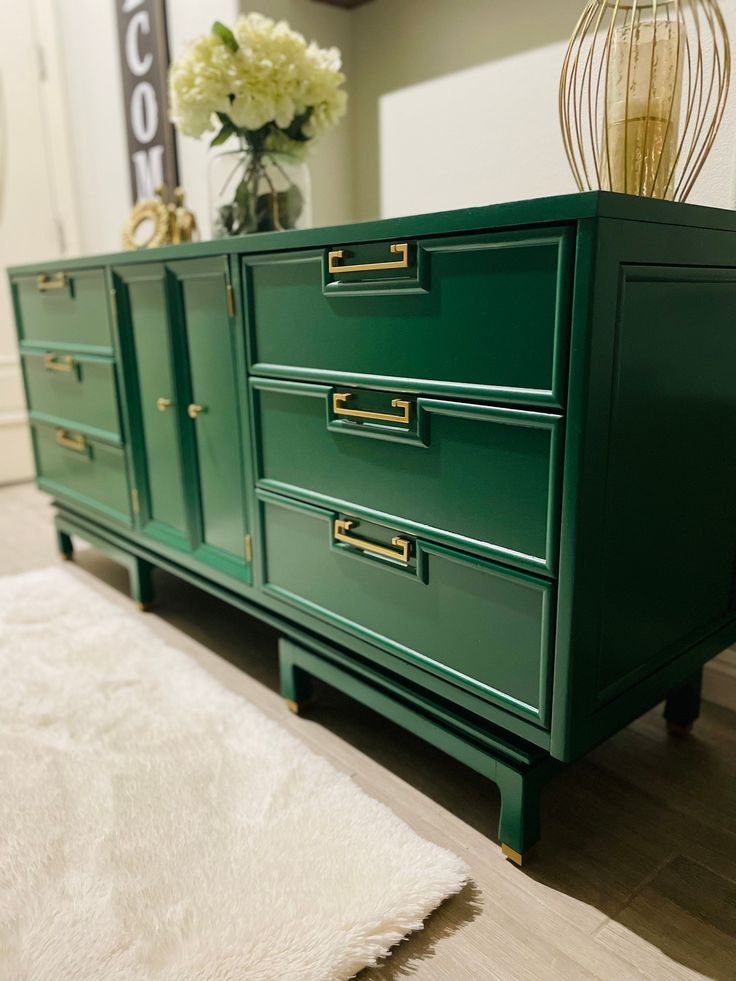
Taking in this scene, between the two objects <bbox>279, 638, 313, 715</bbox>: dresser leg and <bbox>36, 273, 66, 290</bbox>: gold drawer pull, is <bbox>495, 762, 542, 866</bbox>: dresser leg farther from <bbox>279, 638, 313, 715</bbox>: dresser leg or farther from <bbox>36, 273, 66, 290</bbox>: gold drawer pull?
<bbox>36, 273, 66, 290</bbox>: gold drawer pull

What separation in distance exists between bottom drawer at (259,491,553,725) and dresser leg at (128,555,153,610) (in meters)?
0.61

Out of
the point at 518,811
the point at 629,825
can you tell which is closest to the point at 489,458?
the point at 518,811

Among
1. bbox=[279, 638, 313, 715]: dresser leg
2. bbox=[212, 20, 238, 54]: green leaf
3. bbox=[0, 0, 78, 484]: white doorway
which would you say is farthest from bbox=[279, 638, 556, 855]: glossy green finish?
bbox=[0, 0, 78, 484]: white doorway

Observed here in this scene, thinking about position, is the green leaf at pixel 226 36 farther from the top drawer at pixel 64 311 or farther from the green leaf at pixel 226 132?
the top drawer at pixel 64 311

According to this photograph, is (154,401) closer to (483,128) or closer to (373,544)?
(373,544)

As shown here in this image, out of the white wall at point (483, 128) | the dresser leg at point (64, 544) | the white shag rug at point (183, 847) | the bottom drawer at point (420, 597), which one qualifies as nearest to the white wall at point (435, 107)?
the white wall at point (483, 128)

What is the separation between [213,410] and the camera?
4.99ft

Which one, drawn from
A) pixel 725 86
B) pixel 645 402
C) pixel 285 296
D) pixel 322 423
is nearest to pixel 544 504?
pixel 645 402

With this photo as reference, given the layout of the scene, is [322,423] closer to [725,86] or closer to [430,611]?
[430,611]

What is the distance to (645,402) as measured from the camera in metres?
0.95

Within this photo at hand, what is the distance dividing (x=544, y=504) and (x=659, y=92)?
60 cm

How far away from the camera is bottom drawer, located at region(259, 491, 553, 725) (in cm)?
99

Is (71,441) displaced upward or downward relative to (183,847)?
upward

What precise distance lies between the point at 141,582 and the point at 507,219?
1.38m
